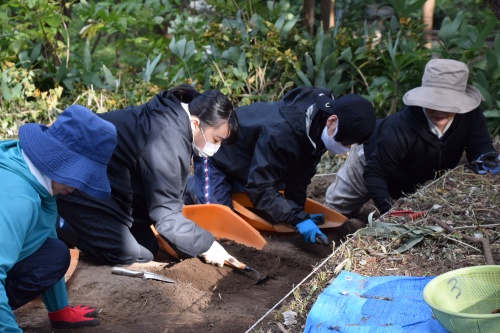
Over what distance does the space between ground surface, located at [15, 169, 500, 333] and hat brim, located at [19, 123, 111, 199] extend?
2.98 feet

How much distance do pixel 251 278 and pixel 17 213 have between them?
2.01 metres

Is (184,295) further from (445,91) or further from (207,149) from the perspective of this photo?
(445,91)

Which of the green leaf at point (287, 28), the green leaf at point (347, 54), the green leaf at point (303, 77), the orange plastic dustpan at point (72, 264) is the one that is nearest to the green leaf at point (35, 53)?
the green leaf at point (287, 28)

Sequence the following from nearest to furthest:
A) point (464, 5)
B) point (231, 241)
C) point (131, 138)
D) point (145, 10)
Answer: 1. point (131, 138)
2. point (231, 241)
3. point (145, 10)
4. point (464, 5)

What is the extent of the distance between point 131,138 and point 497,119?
385cm

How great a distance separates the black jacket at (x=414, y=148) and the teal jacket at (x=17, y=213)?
2606 millimetres

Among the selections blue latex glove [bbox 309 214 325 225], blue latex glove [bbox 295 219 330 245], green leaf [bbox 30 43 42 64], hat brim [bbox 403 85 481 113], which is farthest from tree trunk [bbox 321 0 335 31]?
blue latex glove [bbox 295 219 330 245]

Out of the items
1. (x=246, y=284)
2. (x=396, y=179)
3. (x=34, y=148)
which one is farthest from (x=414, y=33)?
(x=34, y=148)

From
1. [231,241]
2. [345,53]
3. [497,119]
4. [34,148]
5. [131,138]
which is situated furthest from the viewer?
[345,53]

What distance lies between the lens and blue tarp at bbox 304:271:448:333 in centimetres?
285

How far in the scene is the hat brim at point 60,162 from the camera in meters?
2.65

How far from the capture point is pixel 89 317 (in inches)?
137

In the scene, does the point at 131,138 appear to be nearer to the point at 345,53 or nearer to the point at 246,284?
the point at 246,284

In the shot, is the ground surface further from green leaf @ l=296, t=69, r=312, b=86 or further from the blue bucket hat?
green leaf @ l=296, t=69, r=312, b=86
